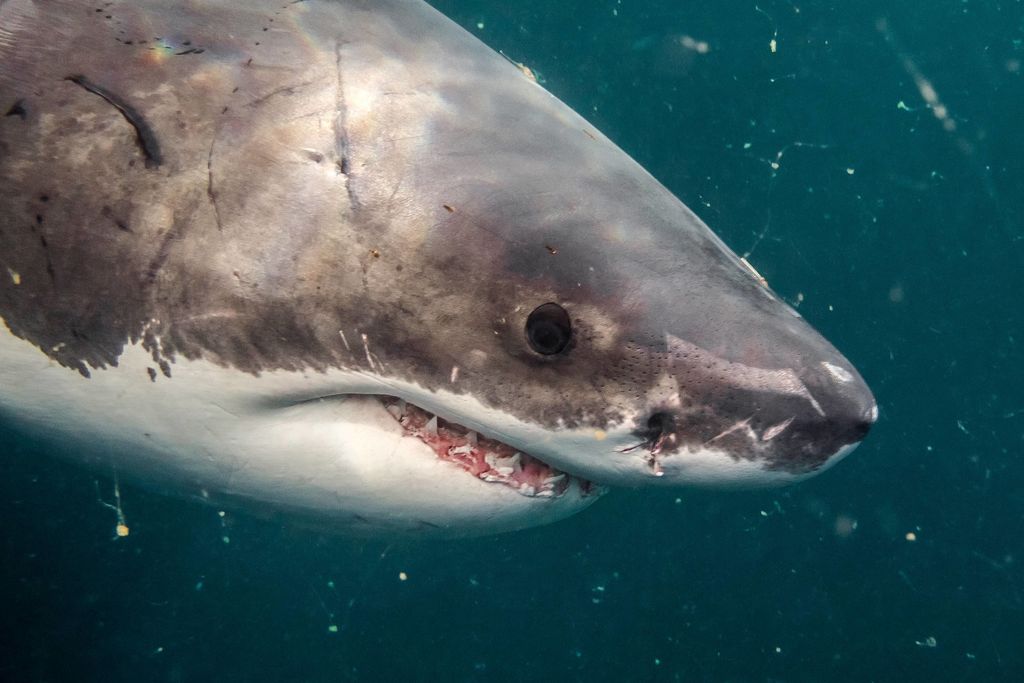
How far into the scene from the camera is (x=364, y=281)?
2000 millimetres

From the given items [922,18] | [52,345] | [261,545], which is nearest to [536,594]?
[261,545]

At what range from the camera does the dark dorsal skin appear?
1.95 m

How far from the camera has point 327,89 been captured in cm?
214

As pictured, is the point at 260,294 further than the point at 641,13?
No

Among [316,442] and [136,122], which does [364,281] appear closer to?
[316,442]

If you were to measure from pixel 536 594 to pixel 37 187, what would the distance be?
20.8 ft

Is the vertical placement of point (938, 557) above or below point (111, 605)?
above

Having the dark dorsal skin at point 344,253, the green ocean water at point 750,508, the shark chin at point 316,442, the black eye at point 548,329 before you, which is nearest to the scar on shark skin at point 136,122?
the dark dorsal skin at point 344,253

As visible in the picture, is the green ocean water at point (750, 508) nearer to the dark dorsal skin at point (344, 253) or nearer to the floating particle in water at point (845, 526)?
the floating particle in water at point (845, 526)

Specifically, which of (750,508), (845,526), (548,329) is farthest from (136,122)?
(845,526)

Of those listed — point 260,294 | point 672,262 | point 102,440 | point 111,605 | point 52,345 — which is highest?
point 672,262

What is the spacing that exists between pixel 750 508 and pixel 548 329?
652cm

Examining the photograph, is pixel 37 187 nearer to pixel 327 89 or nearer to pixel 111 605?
pixel 327 89

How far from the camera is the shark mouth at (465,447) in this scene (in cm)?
221
